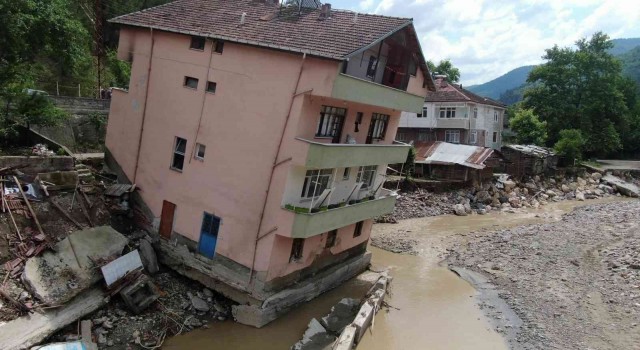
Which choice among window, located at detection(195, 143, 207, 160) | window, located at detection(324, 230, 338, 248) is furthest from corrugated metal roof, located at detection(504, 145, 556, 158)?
window, located at detection(195, 143, 207, 160)

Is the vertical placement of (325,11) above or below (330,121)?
above

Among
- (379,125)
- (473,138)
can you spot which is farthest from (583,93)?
(379,125)

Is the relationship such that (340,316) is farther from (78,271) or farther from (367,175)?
(78,271)

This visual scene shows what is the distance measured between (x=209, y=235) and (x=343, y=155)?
6254 mm

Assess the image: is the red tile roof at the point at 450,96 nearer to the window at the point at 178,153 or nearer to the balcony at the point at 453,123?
the balcony at the point at 453,123

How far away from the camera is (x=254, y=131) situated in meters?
17.3

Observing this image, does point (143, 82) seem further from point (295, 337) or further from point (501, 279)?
point (501, 279)

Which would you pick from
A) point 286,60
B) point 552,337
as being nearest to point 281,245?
point 286,60

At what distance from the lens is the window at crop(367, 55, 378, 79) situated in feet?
68.0

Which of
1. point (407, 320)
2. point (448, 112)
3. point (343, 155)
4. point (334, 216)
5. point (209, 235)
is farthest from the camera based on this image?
point (448, 112)

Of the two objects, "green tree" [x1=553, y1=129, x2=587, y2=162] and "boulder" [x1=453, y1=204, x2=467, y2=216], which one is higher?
"green tree" [x1=553, y1=129, x2=587, y2=162]

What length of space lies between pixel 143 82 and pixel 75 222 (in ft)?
21.9

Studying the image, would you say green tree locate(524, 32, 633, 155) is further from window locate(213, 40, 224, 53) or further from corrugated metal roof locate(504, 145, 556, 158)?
window locate(213, 40, 224, 53)

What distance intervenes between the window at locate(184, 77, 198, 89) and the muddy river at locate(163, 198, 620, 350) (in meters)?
9.46
